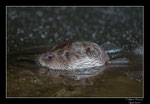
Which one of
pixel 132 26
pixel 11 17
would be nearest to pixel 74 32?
pixel 132 26

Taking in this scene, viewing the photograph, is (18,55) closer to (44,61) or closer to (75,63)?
(44,61)

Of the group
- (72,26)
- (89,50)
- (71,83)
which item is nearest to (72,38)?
(72,26)

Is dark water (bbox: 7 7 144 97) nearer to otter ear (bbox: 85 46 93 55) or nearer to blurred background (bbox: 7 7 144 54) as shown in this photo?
blurred background (bbox: 7 7 144 54)

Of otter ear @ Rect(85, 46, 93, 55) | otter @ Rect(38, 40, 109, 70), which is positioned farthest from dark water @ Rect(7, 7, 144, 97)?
otter ear @ Rect(85, 46, 93, 55)

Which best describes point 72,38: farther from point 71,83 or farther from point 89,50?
point 71,83

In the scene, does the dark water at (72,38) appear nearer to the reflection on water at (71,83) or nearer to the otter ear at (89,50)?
the reflection on water at (71,83)
